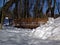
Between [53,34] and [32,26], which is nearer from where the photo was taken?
[53,34]

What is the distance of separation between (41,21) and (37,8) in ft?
3.07

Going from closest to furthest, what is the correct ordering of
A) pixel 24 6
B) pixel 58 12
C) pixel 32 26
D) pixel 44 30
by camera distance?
pixel 44 30
pixel 32 26
pixel 24 6
pixel 58 12

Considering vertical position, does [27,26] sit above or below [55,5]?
below

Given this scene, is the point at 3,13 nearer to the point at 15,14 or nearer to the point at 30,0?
the point at 15,14

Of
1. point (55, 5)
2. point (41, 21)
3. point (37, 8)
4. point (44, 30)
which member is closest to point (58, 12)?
point (55, 5)

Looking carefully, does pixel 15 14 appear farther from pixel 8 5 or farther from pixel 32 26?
pixel 8 5

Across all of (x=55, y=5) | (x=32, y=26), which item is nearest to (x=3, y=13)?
(x=32, y=26)

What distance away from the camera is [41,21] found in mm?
7039

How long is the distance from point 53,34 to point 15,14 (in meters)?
4.77

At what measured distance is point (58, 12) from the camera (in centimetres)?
852

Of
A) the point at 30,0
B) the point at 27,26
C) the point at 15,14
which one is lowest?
the point at 27,26

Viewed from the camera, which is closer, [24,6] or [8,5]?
[8,5]

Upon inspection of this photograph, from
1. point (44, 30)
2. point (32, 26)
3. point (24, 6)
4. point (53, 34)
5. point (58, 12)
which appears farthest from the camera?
point (58, 12)

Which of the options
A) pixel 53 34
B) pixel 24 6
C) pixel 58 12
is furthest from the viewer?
pixel 58 12
